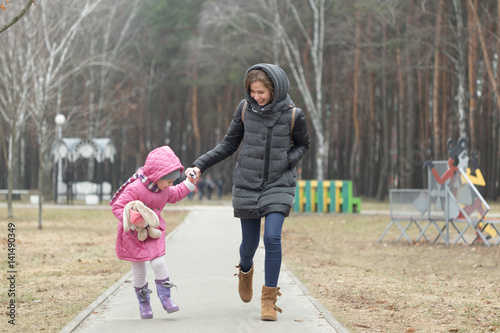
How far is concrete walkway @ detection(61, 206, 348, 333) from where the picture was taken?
244 inches

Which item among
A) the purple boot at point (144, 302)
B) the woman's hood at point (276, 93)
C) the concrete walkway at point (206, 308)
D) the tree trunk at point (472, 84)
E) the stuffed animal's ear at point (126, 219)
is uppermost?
the tree trunk at point (472, 84)

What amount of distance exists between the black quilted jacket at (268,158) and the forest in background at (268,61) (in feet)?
48.4

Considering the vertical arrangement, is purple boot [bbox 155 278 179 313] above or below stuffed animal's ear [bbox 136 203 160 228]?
below

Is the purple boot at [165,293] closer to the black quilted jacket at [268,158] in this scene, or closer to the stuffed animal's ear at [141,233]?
the stuffed animal's ear at [141,233]

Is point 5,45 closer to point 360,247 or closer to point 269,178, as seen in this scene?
point 360,247

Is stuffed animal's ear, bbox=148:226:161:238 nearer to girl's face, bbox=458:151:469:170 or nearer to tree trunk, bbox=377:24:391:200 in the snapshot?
girl's face, bbox=458:151:469:170

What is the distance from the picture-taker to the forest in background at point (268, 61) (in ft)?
99.3

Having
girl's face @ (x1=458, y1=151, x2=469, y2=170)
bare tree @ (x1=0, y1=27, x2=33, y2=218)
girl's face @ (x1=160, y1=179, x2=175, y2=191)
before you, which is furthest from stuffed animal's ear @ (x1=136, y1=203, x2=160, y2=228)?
bare tree @ (x1=0, y1=27, x2=33, y2=218)

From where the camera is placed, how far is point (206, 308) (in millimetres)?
7070

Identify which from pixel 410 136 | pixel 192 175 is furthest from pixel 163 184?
pixel 410 136

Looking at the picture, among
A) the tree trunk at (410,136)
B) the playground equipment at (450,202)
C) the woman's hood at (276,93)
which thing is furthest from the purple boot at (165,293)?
the tree trunk at (410,136)

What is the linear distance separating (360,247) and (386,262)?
278cm

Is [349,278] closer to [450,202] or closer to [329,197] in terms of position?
[450,202]

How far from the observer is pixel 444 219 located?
14273mm
